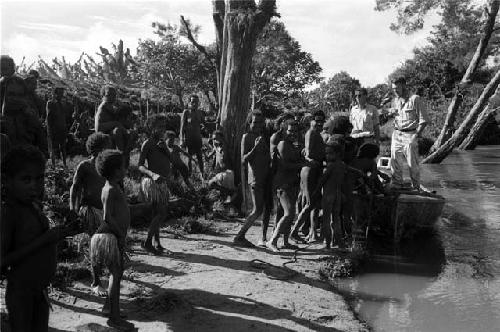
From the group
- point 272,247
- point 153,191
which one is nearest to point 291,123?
point 272,247

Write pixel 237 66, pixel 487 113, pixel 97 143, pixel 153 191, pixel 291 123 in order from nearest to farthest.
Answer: pixel 97 143
pixel 153 191
pixel 291 123
pixel 237 66
pixel 487 113

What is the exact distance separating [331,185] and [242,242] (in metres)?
1.50

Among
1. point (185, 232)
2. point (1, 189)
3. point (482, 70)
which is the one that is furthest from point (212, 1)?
point (482, 70)

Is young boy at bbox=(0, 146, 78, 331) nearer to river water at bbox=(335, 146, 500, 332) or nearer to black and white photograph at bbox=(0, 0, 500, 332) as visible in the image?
black and white photograph at bbox=(0, 0, 500, 332)

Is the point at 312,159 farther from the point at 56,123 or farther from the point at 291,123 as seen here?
the point at 56,123

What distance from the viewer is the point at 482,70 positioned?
34.5 metres

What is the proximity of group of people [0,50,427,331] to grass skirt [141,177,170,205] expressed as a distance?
0.01m

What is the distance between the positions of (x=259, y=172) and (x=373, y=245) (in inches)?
96.2

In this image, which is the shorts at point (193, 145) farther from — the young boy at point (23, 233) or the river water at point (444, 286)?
the young boy at point (23, 233)

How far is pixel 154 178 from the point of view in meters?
6.15

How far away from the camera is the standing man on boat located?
8.34 m

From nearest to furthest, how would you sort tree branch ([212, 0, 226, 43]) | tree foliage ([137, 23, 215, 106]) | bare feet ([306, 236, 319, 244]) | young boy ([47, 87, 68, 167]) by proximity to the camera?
bare feet ([306, 236, 319, 244]) → young boy ([47, 87, 68, 167]) → tree branch ([212, 0, 226, 43]) → tree foliage ([137, 23, 215, 106])

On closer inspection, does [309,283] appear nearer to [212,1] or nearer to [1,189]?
[1,189]

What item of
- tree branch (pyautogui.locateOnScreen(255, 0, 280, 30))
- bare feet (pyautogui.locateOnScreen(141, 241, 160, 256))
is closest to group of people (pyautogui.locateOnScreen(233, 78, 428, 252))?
bare feet (pyautogui.locateOnScreen(141, 241, 160, 256))
